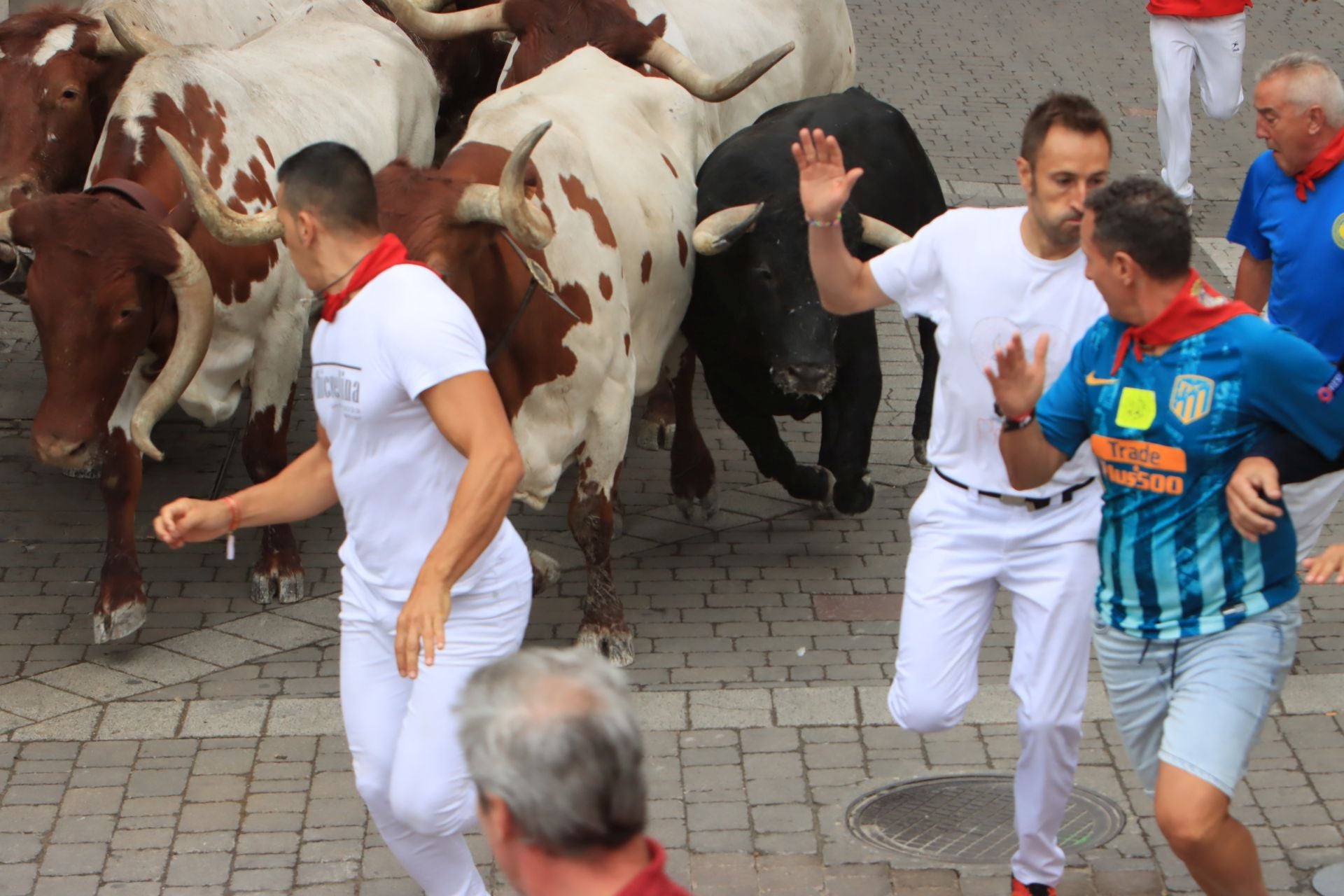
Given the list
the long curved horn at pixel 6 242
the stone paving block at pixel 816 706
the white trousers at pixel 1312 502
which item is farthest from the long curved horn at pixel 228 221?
the white trousers at pixel 1312 502

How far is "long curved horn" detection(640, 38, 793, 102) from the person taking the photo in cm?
785

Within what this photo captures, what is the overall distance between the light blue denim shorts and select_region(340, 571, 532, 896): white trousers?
1517 mm

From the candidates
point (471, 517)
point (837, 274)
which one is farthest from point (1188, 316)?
point (471, 517)

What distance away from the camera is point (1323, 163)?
227 inches

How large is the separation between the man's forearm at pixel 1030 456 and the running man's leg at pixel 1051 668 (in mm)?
368

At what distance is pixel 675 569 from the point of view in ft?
25.3

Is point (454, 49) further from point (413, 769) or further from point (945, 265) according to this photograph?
point (413, 769)

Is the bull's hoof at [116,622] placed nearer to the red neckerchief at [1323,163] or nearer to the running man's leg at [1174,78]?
the red neckerchief at [1323,163]

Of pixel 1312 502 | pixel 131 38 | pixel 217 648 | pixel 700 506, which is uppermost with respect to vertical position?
pixel 131 38

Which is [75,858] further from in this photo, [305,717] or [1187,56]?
[1187,56]

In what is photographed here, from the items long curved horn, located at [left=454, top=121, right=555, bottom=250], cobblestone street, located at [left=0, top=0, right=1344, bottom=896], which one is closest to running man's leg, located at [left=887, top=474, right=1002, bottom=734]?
cobblestone street, located at [left=0, top=0, right=1344, bottom=896]

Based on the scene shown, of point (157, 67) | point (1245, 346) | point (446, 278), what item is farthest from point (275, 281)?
point (1245, 346)

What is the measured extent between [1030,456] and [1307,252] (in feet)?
6.63

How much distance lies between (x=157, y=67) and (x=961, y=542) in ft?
14.1
